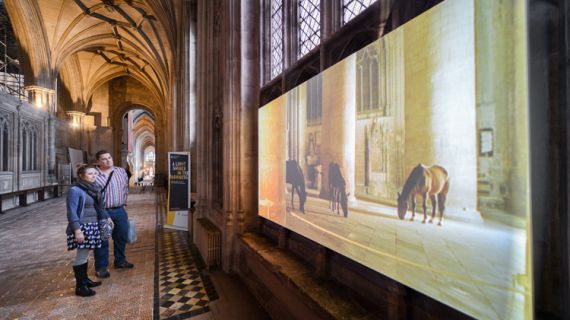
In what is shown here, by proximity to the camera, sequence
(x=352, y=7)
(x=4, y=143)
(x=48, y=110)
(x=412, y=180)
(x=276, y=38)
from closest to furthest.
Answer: (x=412, y=180)
(x=352, y=7)
(x=276, y=38)
(x=4, y=143)
(x=48, y=110)

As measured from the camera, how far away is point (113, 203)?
12.9ft

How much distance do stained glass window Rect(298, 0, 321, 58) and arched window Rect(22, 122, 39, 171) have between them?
14179mm

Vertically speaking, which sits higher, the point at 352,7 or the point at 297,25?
the point at 297,25

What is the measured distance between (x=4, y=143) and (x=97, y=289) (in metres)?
10.9

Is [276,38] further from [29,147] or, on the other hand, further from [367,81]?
[29,147]

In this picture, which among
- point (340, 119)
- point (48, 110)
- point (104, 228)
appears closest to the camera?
point (340, 119)

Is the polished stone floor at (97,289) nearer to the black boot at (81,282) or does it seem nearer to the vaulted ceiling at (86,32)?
the black boot at (81,282)

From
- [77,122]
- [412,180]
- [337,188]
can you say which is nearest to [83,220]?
[337,188]

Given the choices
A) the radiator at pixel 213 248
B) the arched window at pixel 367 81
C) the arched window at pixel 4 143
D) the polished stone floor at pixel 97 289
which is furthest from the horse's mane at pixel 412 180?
the arched window at pixel 4 143

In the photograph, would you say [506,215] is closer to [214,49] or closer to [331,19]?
[331,19]

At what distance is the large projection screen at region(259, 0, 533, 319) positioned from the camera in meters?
0.88

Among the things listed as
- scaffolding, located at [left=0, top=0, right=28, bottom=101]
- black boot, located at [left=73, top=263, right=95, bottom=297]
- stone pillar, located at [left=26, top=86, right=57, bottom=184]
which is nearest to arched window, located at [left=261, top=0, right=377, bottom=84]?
black boot, located at [left=73, top=263, right=95, bottom=297]

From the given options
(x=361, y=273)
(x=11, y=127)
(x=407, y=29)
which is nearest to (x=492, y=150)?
(x=407, y=29)

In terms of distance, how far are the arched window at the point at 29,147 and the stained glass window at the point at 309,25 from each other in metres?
14.2
